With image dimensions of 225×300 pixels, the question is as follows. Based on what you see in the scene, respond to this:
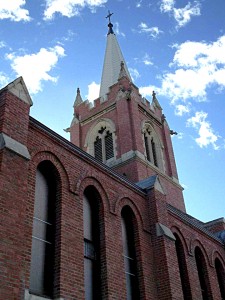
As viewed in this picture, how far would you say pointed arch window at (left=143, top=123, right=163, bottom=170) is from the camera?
25359mm

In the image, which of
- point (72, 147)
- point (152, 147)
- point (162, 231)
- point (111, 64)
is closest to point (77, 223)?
point (72, 147)

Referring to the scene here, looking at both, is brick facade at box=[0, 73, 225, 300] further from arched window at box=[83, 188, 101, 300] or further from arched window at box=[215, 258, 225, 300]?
arched window at box=[215, 258, 225, 300]

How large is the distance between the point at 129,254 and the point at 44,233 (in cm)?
397

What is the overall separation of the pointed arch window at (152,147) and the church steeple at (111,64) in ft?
13.5

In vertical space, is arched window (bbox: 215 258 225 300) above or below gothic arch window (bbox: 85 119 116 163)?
below

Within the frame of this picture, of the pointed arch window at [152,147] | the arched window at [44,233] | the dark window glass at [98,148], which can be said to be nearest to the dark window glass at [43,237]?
the arched window at [44,233]

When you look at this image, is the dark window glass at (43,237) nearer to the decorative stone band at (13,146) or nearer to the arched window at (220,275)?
the decorative stone band at (13,146)

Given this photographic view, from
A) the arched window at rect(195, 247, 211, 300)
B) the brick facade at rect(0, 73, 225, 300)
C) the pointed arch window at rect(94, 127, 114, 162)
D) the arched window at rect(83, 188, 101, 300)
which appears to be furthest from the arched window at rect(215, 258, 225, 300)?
the pointed arch window at rect(94, 127, 114, 162)

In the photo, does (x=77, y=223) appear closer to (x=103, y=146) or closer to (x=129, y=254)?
(x=129, y=254)

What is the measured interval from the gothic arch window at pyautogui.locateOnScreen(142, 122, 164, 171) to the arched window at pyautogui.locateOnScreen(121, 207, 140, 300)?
1108cm

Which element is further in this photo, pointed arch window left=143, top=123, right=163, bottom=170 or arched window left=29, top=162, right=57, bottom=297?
pointed arch window left=143, top=123, right=163, bottom=170

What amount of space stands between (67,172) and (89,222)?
1799mm

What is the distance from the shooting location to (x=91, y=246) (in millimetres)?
11656

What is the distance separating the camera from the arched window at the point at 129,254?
12476mm
